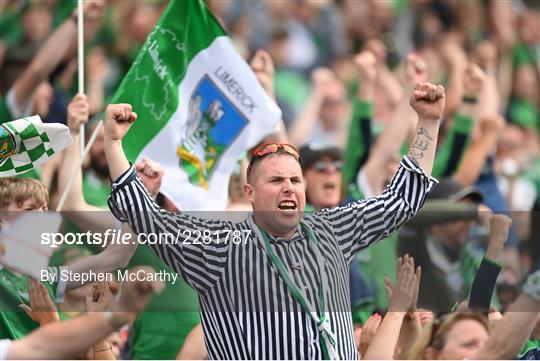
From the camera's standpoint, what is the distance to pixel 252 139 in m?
8.09

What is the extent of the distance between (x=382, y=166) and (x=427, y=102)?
2531mm

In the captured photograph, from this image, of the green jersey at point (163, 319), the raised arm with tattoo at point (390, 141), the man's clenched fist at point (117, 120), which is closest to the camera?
the man's clenched fist at point (117, 120)

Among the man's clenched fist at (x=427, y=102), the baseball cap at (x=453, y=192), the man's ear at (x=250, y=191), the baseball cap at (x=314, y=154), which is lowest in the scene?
the baseball cap at (x=453, y=192)

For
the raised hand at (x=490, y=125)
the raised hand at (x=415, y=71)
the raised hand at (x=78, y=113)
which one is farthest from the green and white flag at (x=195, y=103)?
the raised hand at (x=490, y=125)

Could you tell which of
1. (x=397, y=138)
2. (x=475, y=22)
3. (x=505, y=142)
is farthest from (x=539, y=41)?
(x=397, y=138)

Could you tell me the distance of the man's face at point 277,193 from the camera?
629 centimetres

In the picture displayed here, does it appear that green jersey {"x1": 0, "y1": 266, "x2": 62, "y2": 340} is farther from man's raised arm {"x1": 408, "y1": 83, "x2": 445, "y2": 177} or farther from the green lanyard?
man's raised arm {"x1": 408, "y1": 83, "x2": 445, "y2": 177}

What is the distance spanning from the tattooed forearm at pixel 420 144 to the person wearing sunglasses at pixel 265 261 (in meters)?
0.36

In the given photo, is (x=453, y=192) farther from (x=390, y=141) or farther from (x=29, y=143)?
(x=29, y=143)

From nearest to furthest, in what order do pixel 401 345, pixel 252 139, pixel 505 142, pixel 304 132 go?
1. pixel 401 345
2. pixel 252 139
3. pixel 304 132
4. pixel 505 142

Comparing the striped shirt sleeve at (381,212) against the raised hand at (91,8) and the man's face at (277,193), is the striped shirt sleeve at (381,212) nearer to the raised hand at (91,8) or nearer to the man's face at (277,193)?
the man's face at (277,193)

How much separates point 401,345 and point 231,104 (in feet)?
6.31

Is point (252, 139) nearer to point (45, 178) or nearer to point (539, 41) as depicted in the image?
point (45, 178)

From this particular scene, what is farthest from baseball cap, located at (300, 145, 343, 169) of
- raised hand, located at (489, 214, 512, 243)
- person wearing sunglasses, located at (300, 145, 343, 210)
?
raised hand, located at (489, 214, 512, 243)
